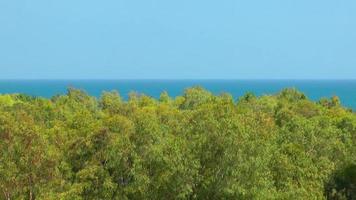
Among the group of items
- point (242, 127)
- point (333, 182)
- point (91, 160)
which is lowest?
point (333, 182)

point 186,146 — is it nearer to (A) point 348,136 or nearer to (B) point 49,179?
(B) point 49,179

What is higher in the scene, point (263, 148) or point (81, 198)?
point (263, 148)

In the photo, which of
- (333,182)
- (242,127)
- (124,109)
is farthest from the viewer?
(124,109)

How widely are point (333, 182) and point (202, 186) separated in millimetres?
20042

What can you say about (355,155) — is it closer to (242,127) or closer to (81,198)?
(242,127)

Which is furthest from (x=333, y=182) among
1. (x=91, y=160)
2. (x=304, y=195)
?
(x=91, y=160)

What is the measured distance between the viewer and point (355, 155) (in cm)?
5888

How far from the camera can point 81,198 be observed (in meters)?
39.9

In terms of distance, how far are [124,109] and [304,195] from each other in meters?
37.9

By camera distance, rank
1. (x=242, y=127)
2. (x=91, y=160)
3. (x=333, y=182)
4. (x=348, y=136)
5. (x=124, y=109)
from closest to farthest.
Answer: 1. (x=242, y=127)
2. (x=91, y=160)
3. (x=333, y=182)
4. (x=348, y=136)
5. (x=124, y=109)

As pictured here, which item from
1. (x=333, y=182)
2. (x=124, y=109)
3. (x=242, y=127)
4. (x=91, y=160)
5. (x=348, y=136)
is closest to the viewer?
(x=242, y=127)

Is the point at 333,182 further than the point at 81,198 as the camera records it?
Yes

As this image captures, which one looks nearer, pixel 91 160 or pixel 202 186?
pixel 202 186

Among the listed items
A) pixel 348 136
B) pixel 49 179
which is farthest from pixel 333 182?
pixel 49 179
